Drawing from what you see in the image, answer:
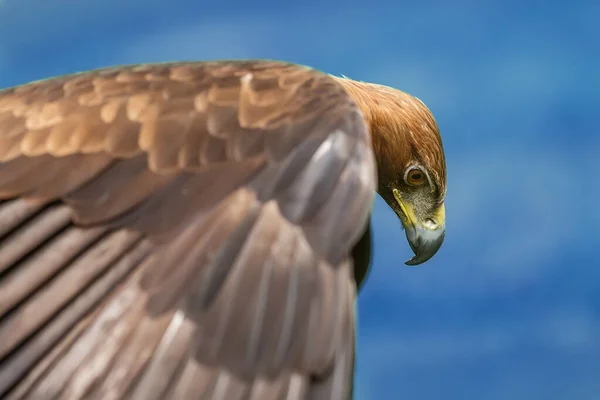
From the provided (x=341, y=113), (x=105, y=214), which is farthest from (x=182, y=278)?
(x=341, y=113)

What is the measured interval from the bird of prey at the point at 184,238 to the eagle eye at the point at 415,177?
1340 mm

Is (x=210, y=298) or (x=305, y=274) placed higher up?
(x=305, y=274)

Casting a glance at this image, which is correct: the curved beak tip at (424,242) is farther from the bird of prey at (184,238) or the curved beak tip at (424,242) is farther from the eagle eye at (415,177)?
the bird of prey at (184,238)

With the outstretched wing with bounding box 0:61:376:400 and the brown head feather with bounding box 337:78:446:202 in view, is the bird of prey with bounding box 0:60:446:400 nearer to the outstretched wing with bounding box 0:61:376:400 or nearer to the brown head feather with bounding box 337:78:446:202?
the outstretched wing with bounding box 0:61:376:400

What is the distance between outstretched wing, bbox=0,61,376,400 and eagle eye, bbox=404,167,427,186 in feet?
4.78

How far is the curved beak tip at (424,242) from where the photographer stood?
16.2 ft

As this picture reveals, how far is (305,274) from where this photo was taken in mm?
3119

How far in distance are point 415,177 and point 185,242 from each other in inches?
83.0

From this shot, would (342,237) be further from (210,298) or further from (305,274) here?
(210,298)

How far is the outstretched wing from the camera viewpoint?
2.93m

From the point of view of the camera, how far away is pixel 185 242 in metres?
3.15

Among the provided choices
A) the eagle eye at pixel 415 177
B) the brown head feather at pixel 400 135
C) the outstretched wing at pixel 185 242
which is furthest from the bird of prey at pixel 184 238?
the eagle eye at pixel 415 177

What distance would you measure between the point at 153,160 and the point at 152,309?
1.91ft

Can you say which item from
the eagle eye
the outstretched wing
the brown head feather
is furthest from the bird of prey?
the eagle eye
